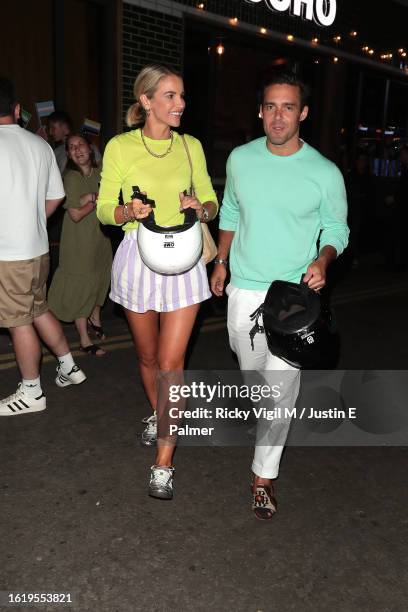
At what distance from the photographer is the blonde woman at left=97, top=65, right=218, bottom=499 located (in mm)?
3064

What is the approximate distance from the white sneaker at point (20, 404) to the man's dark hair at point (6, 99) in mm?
1919

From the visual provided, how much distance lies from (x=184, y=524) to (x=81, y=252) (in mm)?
3205

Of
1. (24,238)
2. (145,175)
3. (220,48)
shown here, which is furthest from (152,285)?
(220,48)

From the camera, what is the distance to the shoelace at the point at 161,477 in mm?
3219

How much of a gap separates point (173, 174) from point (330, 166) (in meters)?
0.82

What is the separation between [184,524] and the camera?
10.00ft

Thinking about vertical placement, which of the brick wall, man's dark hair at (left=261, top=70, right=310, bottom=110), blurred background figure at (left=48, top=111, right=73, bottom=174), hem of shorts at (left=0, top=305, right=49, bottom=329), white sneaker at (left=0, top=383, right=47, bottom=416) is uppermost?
the brick wall

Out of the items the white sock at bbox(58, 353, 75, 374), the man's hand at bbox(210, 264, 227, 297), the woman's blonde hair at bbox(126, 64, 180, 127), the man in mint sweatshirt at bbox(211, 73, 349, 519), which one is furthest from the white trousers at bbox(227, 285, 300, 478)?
the white sock at bbox(58, 353, 75, 374)

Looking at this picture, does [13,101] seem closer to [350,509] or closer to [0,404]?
[0,404]

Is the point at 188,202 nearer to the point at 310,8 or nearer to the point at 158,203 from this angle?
the point at 158,203

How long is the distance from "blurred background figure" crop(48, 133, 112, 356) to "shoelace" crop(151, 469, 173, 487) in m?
2.42

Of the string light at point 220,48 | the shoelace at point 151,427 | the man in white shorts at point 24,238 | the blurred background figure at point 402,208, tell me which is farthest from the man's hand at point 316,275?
the string light at point 220,48

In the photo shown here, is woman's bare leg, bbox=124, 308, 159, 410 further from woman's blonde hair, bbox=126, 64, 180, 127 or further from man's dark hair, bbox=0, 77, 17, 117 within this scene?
man's dark hair, bbox=0, 77, 17, 117

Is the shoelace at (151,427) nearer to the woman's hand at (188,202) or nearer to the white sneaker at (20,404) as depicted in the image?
the white sneaker at (20,404)
